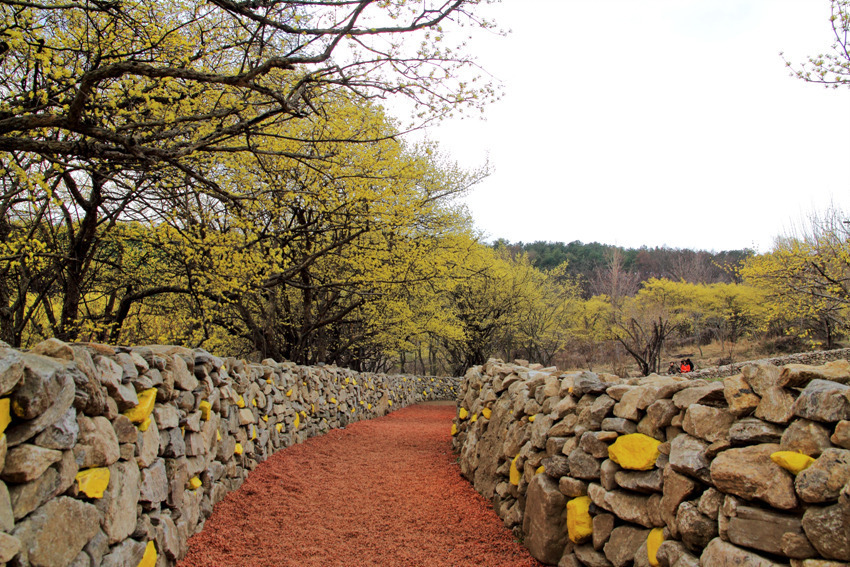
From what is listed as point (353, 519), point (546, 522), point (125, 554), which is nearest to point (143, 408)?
point (125, 554)

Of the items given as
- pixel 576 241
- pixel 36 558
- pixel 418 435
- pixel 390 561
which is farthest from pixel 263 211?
pixel 576 241

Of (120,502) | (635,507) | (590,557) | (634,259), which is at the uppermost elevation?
(634,259)

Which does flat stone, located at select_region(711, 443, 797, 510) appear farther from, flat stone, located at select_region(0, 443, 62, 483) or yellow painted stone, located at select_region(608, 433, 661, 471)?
flat stone, located at select_region(0, 443, 62, 483)

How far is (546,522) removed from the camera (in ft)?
11.2

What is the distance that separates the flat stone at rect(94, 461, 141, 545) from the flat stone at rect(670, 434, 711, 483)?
2794 mm

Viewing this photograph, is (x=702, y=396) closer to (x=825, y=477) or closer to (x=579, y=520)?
(x=825, y=477)

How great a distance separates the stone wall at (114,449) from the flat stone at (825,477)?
9.39 feet

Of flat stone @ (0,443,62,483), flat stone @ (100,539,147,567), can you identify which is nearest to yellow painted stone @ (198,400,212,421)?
flat stone @ (100,539,147,567)

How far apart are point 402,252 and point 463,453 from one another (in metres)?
5.89

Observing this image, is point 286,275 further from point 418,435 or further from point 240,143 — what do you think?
point 418,435

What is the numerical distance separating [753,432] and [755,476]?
199mm

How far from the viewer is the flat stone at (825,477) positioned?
1775mm

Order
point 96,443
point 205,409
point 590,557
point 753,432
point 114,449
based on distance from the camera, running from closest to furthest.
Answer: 1. point 753,432
2. point 96,443
3. point 114,449
4. point 590,557
5. point 205,409

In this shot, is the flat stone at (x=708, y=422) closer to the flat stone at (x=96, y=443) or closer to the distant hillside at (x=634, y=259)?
the flat stone at (x=96, y=443)
